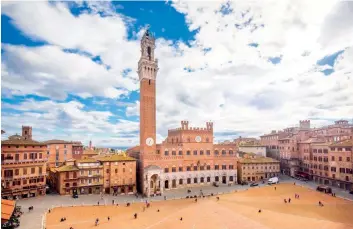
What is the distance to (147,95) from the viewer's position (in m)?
70.4

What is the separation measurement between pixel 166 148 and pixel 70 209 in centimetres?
3017

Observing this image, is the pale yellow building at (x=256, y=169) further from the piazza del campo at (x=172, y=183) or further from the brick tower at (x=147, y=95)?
the brick tower at (x=147, y=95)

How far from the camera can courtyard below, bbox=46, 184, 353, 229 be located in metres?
40.0

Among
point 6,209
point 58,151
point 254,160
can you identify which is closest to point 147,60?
point 58,151

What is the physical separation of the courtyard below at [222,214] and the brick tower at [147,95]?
1830cm

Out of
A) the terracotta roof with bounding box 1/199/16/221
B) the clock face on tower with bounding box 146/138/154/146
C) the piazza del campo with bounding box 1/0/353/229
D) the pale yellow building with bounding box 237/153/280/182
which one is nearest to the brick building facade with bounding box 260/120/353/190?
the piazza del campo with bounding box 1/0/353/229

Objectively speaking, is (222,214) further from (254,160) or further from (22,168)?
(22,168)

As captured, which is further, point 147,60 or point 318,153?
point 318,153

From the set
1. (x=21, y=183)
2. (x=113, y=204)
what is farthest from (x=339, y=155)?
(x=21, y=183)

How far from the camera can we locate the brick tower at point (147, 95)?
68456 millimetres

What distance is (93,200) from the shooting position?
2197 inches

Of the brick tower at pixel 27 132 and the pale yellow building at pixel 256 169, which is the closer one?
the pale yellow building at pixel 256 169

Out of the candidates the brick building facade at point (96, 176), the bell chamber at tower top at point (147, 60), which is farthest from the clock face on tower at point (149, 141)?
the bell chamber at tower top at point (147, 60)

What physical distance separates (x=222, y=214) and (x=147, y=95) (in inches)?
1515
